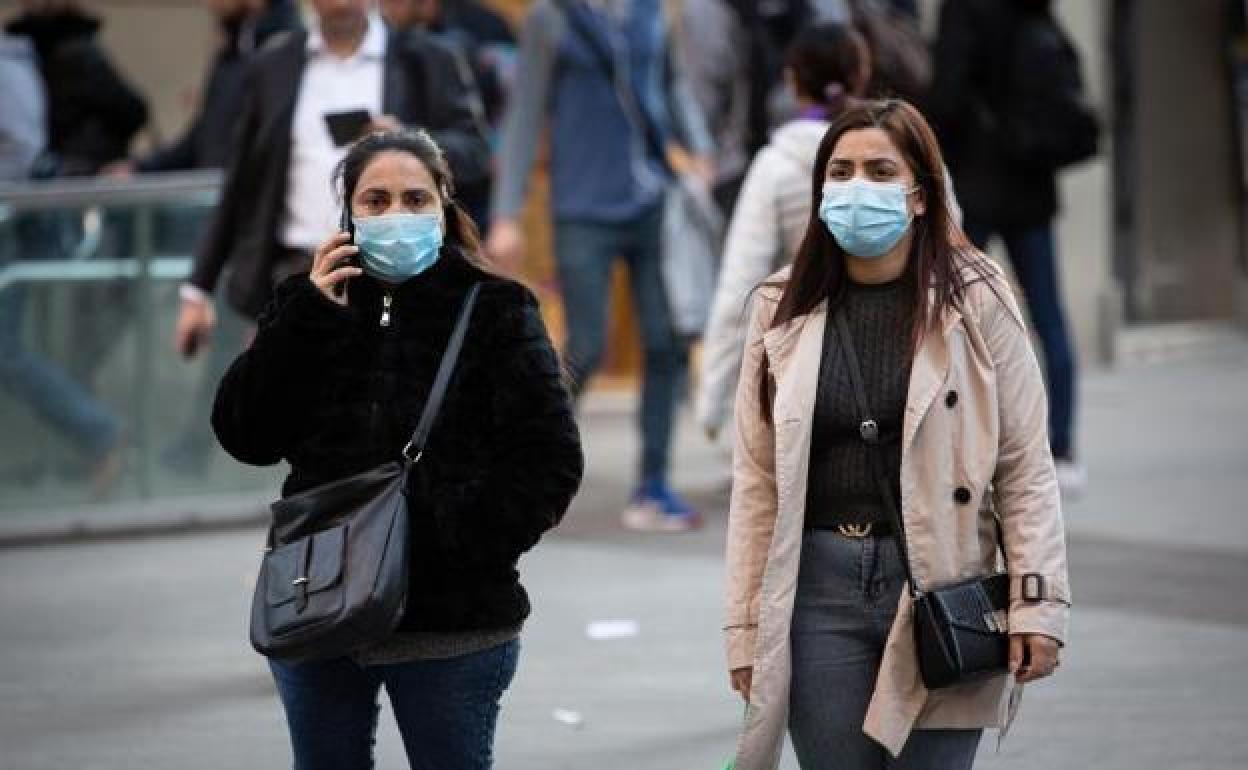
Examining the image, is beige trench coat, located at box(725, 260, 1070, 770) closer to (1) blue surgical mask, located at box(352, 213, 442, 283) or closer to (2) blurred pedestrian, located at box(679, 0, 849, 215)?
(1) blue surgical mask, located at box(352, 213, 442, 283)

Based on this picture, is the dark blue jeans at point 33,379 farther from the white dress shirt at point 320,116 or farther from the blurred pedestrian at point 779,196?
the blurred pedestrian at point 779,196

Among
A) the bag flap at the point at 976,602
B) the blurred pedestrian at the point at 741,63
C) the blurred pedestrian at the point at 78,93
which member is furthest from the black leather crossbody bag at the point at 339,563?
the blurred pedestrian at the point at 78,93

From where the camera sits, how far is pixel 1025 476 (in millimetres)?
4734

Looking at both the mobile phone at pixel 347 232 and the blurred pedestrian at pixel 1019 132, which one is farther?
the blurred pedestrian at pixel 1019 132

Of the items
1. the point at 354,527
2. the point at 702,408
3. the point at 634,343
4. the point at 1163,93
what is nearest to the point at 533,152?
the point at 702,408

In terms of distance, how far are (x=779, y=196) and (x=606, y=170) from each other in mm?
1971

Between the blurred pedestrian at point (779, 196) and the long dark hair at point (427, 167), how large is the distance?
9.06ft

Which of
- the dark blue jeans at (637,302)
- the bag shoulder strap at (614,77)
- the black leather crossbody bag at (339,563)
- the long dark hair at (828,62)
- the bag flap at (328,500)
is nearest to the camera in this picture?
the black leather crossbody bag at (339,563)

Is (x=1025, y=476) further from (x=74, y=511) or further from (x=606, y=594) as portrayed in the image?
(x=74, y=511)

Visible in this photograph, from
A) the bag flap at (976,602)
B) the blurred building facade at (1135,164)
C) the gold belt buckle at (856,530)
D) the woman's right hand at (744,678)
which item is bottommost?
the blurred building facade at (1135,164)

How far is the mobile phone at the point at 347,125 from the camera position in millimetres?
7344

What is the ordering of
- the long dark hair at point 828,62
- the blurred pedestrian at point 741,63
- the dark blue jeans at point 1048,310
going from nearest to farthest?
the long dark hair at point 828,62 < the blurred pedestrian at point 741,63 < the dark blue jeans at point 1048,310

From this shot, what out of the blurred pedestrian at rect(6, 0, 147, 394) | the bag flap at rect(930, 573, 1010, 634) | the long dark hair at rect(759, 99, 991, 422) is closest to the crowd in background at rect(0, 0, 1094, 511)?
the blurred pedestrian at rect(6, 0, 147, 394)

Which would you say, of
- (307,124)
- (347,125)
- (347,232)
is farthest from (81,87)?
(347,232)
